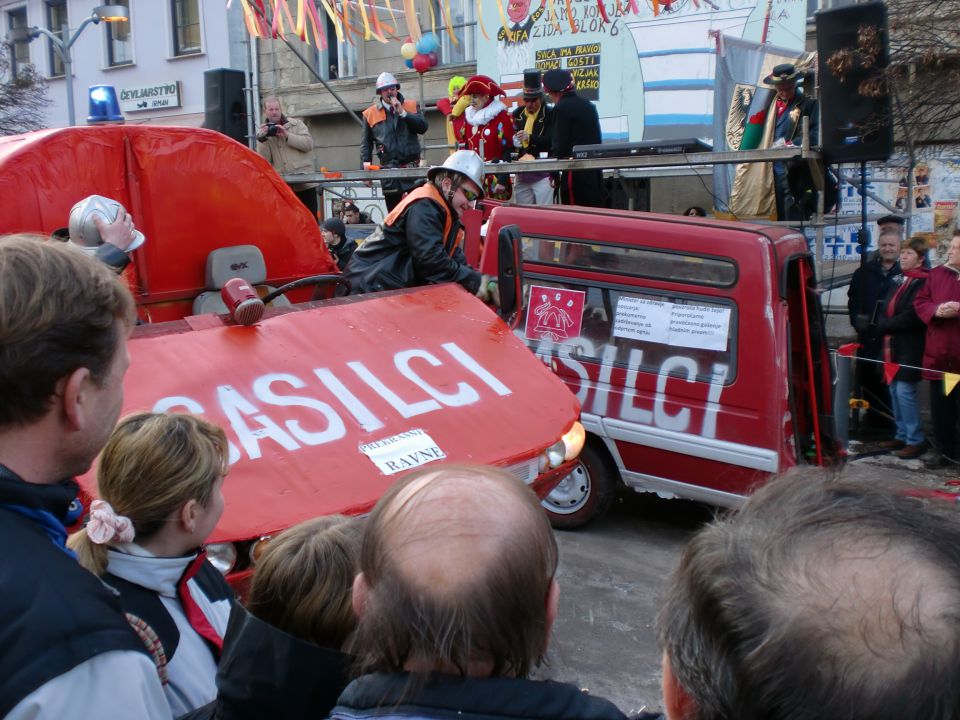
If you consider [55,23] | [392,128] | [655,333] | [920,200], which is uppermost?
[55,23]

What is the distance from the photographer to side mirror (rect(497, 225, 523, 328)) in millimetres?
4820

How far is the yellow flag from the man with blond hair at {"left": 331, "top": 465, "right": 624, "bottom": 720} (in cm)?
755

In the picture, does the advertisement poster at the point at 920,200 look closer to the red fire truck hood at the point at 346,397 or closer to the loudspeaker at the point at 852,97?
the loudspeaker at the point at 852,97

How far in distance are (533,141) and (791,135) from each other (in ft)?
9.06

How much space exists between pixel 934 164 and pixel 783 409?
7567 millimetres

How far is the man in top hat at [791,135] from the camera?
8.89 meters

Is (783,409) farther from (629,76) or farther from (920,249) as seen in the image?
(629,76)

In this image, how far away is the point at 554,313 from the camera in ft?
21.9

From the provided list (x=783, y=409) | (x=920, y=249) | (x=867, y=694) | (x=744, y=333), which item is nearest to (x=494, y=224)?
(x=744, y=333)

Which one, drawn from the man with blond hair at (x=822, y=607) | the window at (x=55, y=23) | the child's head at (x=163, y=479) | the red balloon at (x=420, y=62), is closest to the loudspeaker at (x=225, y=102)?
the red balloon at (x=420, y=62)

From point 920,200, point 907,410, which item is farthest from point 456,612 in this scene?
point 920,200

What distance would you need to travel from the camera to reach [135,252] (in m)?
4.44

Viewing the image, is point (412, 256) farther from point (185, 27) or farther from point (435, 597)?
point (185, 27)

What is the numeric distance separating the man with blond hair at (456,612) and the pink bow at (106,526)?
0.90m
